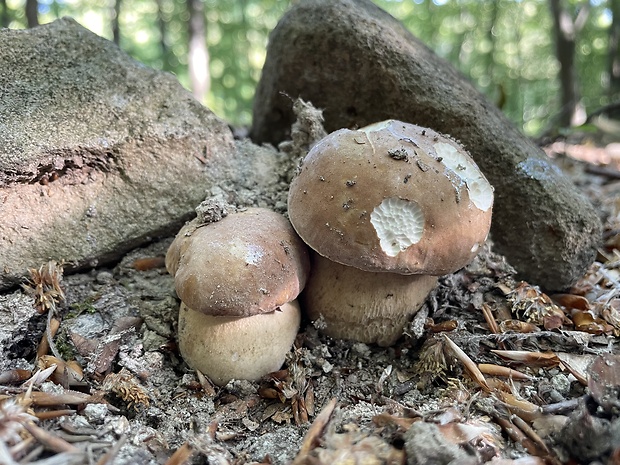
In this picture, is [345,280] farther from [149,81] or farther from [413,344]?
[149,81]

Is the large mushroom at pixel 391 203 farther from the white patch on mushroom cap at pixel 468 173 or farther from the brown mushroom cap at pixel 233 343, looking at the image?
the brown mushroom cap at pixel 233 343

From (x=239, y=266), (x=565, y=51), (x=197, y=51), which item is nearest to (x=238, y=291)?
(x=239, y=266)

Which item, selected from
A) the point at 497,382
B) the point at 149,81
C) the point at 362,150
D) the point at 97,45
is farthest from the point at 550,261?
the point at 97,45

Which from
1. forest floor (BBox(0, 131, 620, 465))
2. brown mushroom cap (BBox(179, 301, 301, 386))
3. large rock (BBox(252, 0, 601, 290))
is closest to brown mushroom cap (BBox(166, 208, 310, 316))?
brown mushroom cap (BBox(179, 301, 301, 386))

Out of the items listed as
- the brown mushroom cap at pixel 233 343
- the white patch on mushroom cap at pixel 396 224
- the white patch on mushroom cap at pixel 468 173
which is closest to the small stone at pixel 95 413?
the brown mushroom cap at pixel 233 343

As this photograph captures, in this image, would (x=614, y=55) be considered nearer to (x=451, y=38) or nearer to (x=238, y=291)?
(x=451, y=38)

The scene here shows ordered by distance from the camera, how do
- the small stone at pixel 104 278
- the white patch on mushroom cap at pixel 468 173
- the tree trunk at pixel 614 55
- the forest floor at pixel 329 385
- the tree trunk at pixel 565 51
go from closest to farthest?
the forest floor at pixel 329 385 → the white patch on mushroom cap at pixel 468 173 → the small stone at pixel 104 278 → the tree trunk at pixel 565 51 → the tree trunk at pixel 614 55
